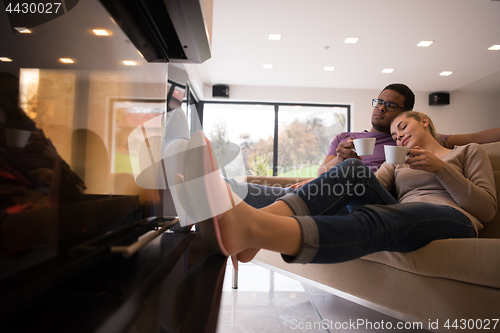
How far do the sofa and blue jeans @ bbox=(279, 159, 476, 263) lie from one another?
0.18 ft

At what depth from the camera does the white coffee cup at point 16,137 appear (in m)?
0.34

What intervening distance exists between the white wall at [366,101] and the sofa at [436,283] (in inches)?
208

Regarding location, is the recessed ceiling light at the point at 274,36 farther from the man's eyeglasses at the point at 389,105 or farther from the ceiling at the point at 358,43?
the man's eyeglasses at the point at 389,105

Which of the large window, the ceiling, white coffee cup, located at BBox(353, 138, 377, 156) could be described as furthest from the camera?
the large window

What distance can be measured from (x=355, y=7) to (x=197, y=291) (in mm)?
3528

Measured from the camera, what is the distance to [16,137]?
0.35 m

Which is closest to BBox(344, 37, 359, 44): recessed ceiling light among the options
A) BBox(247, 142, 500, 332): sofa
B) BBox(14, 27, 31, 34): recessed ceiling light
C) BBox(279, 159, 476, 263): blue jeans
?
BBox(279, 159, 476, 263): blue jeans

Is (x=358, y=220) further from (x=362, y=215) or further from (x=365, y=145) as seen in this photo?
(x=365, y=145)

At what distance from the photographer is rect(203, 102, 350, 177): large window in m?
6.14

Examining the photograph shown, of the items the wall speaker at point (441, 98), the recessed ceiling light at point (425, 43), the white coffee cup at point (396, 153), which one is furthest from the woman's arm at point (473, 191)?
the wall speaker at point (441, 98)

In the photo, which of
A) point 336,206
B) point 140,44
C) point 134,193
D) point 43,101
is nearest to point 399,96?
point 336,206

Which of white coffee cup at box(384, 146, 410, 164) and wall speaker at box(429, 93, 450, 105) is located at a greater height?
wall speaker at box(429, 93, 450, 105)

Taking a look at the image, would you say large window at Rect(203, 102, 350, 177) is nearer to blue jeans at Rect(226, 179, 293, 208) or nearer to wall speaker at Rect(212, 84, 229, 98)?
wall speaker at Rect(212, 84, 229, 98)

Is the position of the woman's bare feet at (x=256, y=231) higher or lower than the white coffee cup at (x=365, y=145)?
lower
